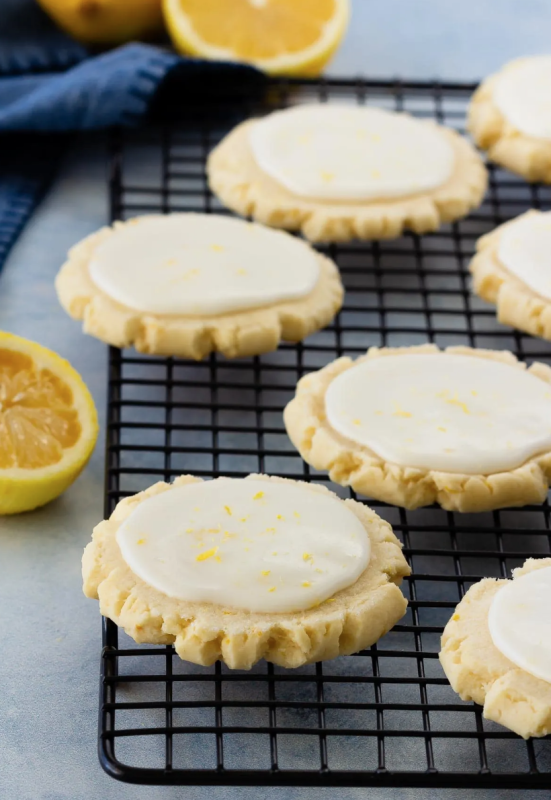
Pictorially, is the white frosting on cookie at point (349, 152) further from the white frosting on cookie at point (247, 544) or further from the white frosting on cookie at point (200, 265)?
the white frosting on cookie at point (247, 544)

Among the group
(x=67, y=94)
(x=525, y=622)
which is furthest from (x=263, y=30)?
(x=525, y=622)

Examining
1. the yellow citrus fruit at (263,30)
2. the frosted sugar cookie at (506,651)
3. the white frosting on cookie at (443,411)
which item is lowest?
the white frosting on cookie at (443,411)

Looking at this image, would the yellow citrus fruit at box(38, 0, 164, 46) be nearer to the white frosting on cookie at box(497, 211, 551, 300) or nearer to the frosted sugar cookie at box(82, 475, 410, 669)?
the white frosting on cookie at box(497, 211, 551, 300)

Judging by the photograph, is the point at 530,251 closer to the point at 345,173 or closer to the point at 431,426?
the point at 345,173

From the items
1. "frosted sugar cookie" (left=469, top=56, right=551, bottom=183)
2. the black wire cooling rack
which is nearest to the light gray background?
the black wire cooling rack

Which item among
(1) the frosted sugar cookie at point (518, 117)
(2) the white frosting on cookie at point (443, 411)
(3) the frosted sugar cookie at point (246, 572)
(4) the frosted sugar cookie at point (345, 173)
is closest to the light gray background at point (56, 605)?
(3) the frosted sugar cookie at point (246, 572)

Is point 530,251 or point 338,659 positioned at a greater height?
point 530,251
